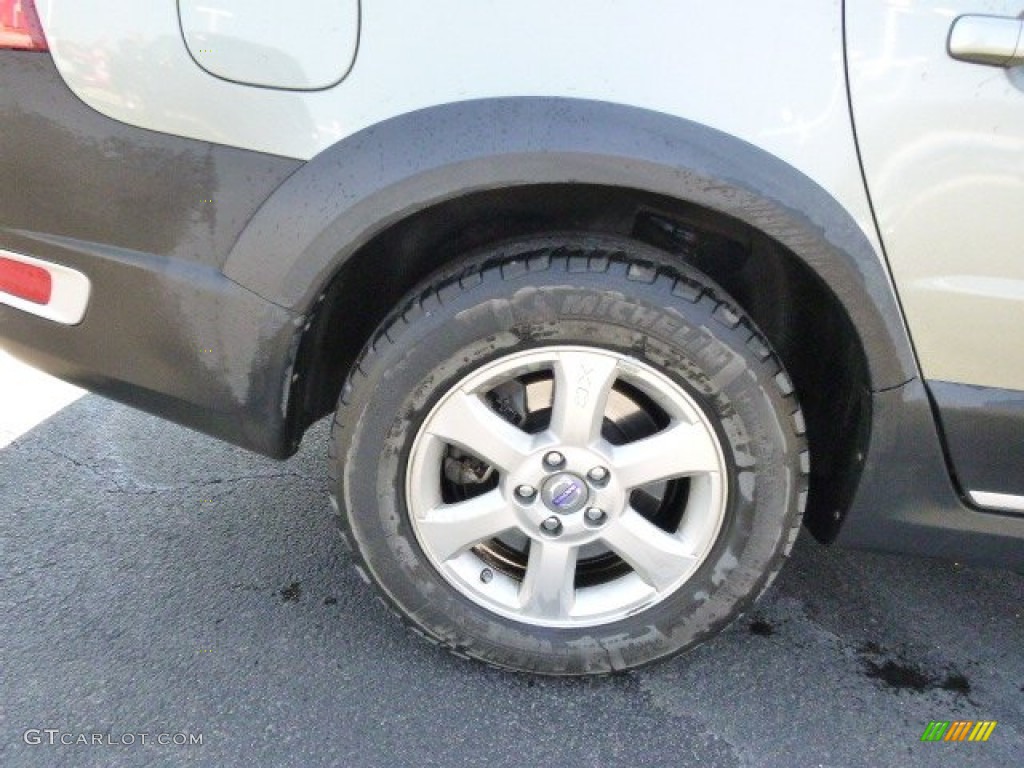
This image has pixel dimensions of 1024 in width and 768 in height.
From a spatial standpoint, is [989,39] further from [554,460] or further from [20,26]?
[20,26]

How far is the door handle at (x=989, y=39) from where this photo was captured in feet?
4.62

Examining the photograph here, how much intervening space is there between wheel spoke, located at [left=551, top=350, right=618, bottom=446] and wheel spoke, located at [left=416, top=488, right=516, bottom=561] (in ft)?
0.67

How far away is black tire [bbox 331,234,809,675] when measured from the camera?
164 centimetres

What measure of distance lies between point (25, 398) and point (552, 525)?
6.61 feet

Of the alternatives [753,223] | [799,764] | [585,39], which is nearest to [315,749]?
[799,764]

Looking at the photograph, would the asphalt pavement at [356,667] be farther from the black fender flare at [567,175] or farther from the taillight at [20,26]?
the taillight at [20,26]

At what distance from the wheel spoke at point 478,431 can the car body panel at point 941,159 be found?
2.46 feet

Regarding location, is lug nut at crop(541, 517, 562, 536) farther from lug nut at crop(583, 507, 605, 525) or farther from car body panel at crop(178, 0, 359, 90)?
car body panel at crop(178, 0, 359, 90)

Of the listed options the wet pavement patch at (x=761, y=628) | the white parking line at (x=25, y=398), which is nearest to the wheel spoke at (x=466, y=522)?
the wet pavement patch at (x=761, y=628)

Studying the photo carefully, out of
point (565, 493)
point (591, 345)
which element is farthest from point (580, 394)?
point (565, 493)

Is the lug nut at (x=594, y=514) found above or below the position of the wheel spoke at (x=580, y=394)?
below

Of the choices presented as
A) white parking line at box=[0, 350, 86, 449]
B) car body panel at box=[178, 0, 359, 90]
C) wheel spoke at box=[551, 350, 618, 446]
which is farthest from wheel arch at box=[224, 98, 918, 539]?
white parking line at box=[0, 350, 86, 449]

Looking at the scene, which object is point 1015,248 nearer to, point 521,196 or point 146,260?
point 521,196

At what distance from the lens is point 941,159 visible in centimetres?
147
